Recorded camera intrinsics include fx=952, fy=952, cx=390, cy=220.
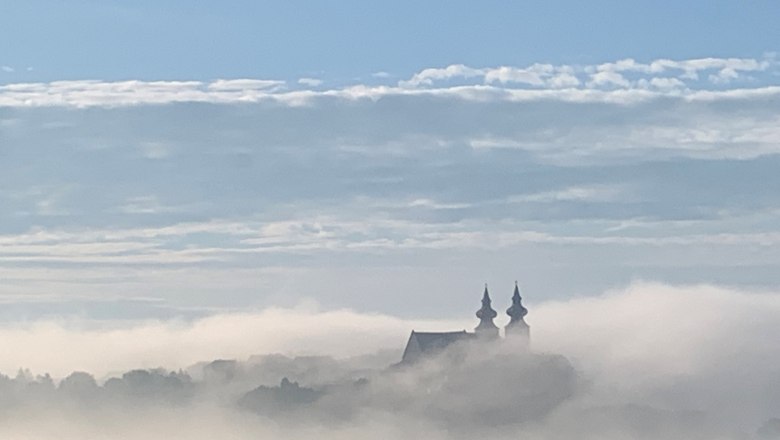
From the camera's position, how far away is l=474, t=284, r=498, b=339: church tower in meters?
182

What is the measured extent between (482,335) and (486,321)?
2.86m

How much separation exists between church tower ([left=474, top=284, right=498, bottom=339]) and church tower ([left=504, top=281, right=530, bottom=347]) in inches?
131

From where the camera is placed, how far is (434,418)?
176875mm

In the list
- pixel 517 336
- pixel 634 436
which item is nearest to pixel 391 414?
pixel 517 336

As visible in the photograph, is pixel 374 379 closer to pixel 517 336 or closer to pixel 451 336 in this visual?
pixel 451 336

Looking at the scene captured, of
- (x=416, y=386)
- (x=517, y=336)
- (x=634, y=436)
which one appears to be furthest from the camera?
(x=517, y=336)

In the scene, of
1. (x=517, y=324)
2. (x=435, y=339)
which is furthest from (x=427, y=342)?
(x=517, y=324)

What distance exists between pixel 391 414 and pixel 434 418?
31.2 ft

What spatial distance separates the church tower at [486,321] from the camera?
598ft

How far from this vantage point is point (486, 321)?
18312cm

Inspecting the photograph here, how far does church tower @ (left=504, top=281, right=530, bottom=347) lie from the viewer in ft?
607

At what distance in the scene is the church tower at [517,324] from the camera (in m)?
185

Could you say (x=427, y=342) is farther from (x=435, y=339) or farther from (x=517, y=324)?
(x=517, y=324)

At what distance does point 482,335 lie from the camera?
18225 centimetres
